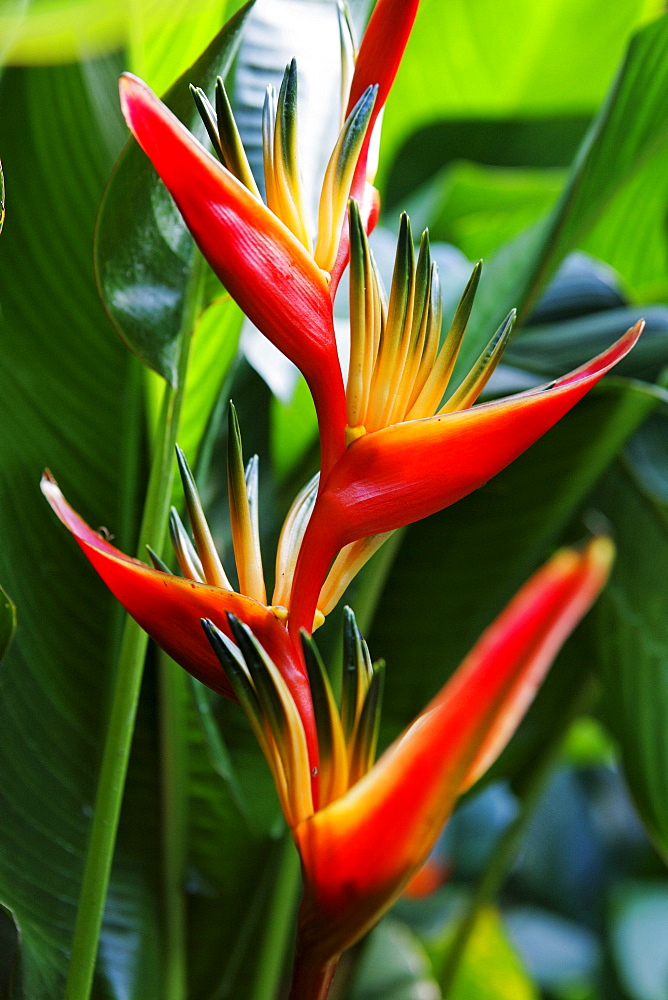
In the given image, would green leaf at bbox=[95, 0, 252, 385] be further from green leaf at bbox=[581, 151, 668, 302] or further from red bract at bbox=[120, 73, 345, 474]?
green leaf at bbox=[581, 151, 668, 302]

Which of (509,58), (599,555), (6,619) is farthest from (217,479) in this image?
(509,58)

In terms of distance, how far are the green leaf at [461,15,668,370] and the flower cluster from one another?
169 millimetres

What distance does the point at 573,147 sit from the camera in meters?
0.61

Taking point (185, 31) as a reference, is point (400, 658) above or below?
below

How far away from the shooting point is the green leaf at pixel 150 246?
22cm

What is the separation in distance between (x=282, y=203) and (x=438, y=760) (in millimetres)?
112

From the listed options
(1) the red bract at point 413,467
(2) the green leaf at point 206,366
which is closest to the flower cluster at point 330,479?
(1) the red bract at point 413,467

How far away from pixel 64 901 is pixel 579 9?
0.62 metres

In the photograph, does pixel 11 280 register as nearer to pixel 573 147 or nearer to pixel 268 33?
pixel 268 33

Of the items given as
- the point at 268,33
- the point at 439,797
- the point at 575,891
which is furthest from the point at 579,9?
the point at 575,891

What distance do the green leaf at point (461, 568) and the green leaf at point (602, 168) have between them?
93 millimetres

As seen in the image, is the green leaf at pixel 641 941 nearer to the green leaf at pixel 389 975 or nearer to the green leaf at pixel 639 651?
the green leaf at pixel 389 975

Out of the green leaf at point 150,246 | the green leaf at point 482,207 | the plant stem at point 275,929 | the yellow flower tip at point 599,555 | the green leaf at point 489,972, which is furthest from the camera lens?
the green leaf at point 489,972

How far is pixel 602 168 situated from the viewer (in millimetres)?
332
